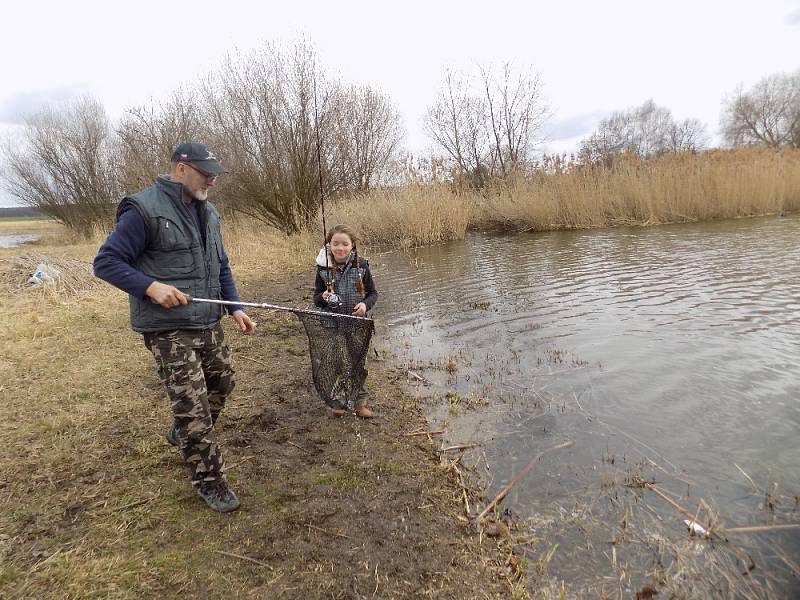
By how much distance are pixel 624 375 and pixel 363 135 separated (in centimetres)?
1960

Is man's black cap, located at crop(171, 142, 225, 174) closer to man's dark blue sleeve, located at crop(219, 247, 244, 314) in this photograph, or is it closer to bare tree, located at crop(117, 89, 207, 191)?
man's dark blue sleeve, located at crop(219, 247, 244, 314)

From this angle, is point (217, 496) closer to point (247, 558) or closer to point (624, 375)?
point (247, 558)

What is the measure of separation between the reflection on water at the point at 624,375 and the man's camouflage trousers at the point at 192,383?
188 centimetres

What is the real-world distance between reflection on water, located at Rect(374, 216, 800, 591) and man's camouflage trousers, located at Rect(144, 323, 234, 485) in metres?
1.88

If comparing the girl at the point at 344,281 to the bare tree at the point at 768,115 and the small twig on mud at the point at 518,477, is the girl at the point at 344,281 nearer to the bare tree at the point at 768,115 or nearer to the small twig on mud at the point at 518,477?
the small twig on mud at the point at 518,477

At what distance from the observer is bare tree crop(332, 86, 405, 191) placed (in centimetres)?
1736

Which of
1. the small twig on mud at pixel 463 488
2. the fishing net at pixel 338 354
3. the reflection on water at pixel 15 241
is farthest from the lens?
the reflection on water at pixel 15 241

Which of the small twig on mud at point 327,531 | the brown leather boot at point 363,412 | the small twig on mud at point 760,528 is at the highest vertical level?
the brown leather boot at point 363,412

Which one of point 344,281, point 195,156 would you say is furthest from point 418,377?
point 195,156

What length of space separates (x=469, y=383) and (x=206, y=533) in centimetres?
294

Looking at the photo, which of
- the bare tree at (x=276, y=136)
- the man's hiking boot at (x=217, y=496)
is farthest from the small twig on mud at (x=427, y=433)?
the bare tree at (x=276, y=136)

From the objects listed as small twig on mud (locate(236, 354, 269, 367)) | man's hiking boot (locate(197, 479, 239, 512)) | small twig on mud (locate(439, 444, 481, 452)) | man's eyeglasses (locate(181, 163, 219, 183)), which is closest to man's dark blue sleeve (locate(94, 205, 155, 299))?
man's eyeglasses (locate(181, 163, 219, 183))

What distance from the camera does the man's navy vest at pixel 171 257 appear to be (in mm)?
2496

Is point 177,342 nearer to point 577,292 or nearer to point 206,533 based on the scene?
point 206,533
